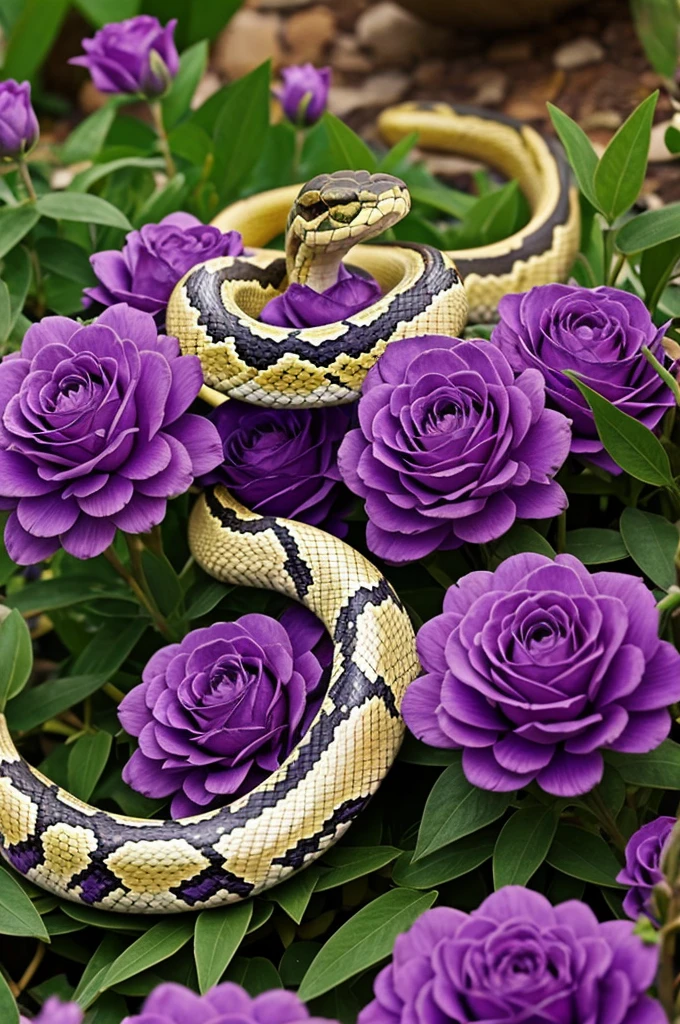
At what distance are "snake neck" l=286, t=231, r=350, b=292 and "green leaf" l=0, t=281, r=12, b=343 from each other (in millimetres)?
345

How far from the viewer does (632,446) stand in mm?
1108

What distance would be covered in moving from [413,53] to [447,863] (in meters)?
2.55

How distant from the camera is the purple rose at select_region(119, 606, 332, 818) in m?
1.10

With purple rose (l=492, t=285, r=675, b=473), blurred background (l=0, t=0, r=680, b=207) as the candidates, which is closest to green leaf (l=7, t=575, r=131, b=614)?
purple rose (l=492, t=285, r=675, b=473)

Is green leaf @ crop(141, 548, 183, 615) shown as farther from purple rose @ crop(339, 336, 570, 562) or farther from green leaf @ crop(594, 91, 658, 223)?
green leaf @ crop(594, 91, 658, 223)

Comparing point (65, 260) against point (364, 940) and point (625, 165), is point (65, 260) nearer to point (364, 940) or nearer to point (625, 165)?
point (625, 165)

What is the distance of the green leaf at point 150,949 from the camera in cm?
105

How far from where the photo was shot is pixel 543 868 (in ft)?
3.65

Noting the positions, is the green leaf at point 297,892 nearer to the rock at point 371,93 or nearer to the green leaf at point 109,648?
the green leaf at point 109,648

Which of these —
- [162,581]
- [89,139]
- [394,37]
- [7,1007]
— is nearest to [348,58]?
[394,37]

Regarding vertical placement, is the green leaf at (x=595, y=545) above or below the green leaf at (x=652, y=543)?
below

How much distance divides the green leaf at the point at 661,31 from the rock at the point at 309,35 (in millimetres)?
1994

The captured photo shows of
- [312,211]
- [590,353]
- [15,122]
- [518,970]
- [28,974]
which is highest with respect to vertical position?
[15,122]

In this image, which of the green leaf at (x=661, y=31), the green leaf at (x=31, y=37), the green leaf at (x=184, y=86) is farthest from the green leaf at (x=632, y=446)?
the green leaf at (x=31, y=37)
